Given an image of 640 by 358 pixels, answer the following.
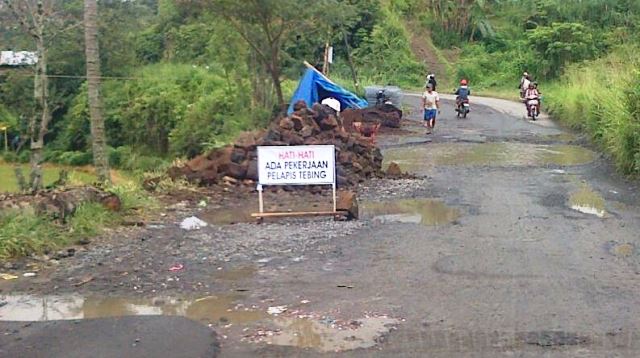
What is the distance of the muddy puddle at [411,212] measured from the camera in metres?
12.3

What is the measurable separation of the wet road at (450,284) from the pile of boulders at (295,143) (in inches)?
43.9

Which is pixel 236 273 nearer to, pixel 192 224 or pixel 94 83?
pixel 192 224

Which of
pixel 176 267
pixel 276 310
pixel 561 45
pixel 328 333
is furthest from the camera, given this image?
pixel 561 45

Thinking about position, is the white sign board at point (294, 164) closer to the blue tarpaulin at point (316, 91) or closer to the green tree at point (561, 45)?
the blue tarpaulin at point (316, 91)

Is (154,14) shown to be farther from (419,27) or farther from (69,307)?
(69,307)

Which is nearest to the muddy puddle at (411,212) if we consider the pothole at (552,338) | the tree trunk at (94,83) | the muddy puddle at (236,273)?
the muddy puddle at (236,273)

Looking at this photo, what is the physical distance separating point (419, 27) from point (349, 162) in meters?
47.5

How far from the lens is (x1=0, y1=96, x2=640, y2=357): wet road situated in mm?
6766

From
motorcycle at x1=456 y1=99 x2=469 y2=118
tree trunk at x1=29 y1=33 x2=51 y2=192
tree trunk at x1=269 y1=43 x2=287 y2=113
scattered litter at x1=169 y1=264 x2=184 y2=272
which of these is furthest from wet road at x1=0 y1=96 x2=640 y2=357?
motorcycle at x1=456 y1=99 x2=469 y2=118

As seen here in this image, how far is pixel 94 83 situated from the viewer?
1423 centimetres

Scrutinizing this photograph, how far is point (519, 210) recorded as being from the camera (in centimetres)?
1304

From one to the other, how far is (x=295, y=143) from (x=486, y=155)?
21.8ft

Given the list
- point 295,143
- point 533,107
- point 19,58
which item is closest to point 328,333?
point 295,143

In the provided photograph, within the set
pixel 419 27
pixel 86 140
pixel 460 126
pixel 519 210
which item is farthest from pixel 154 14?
pixel 519 210
